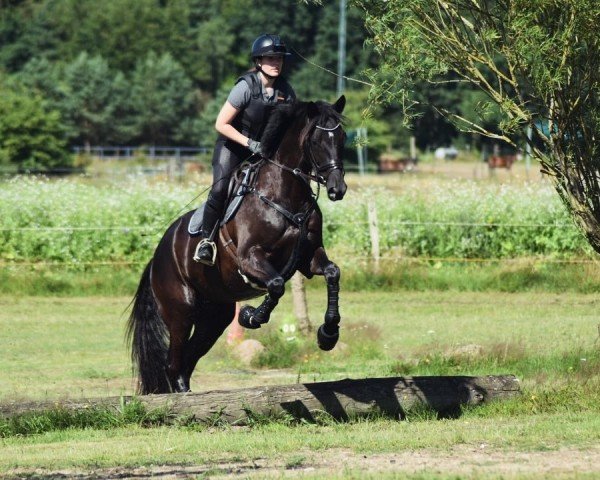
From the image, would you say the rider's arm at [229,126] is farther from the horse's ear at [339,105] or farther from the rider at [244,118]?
the horse's ear at [339,105]

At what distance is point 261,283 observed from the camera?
1065cm

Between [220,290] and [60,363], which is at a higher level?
[220,290]

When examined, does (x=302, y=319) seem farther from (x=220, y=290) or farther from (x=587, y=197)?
(x=587, y=197)

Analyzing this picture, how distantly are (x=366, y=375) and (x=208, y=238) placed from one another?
4.02 meters

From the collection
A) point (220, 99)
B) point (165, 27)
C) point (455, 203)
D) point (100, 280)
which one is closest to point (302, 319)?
point (100, 280)

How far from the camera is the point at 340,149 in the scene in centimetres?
1030

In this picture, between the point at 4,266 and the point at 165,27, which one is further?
the point at 165,27

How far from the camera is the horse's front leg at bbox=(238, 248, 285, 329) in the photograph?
10.5 m

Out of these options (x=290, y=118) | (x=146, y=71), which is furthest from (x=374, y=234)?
(x=146, y=71)

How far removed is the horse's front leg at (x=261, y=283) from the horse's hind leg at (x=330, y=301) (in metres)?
0.40

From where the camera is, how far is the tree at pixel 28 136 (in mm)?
58750

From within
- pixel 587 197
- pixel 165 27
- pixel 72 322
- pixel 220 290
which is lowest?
pixel 72 322

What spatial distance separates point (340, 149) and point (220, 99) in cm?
6741

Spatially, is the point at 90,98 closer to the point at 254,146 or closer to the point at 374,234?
the point at 374,234
